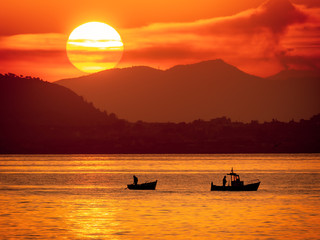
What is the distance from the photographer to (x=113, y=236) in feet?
187

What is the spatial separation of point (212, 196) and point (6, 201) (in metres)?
28.8

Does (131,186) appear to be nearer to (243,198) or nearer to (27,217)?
(243,198)

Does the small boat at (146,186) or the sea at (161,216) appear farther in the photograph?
the small boat at (146,186)

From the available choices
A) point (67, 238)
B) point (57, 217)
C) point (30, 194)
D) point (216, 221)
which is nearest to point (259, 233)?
point (216, 221)

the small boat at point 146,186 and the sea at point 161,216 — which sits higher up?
the small boat at point 146,186

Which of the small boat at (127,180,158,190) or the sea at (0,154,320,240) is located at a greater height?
the small boat at (127,180,158,190)

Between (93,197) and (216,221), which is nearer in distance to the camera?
(216,221)

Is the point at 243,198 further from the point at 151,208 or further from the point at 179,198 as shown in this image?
the point at 151,208

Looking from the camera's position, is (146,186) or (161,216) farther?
(146,186)

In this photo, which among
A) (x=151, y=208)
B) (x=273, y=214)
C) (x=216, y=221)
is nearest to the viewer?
(x=216, y=221)

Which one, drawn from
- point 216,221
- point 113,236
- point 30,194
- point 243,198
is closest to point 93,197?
point 30,194

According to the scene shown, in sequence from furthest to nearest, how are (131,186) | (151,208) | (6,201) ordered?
(131,186) < (6,201) < (151,208)

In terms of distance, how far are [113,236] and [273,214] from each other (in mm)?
23373

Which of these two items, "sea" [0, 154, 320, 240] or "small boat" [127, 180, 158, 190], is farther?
"small boat" [127, 180, 158, 190]
